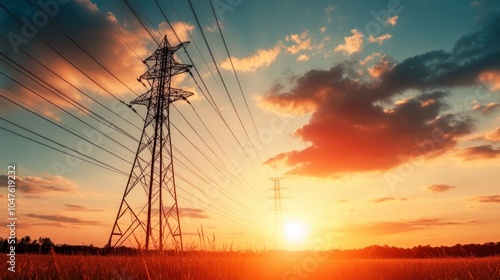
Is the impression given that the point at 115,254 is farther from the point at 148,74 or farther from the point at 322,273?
the point at 148,74

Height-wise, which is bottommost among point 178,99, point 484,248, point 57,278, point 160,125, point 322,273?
point 484,248

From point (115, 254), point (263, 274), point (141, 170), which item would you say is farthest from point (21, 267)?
point (141, 170)

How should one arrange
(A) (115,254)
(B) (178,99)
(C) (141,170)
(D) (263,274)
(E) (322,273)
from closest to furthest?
1. (D) (263,274)
2. (A) (115,254)
3. (E) (322,273)
4. (C) (141,170)
5. (B) (178,99)

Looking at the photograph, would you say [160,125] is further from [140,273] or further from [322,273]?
[140,273]

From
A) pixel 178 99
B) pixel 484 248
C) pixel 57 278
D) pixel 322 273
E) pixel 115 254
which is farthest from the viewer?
pixel 484 248

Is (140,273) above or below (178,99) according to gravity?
below

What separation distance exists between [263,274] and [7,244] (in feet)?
19.3

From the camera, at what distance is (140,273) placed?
6477 mm

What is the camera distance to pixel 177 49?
22672mm

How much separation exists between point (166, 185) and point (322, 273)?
11600 millimetres

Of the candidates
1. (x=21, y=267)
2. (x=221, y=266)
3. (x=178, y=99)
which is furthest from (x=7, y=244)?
(x=178, y=99)

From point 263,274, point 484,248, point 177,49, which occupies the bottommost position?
point 484,248

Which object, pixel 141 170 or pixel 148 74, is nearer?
pixel 141 170

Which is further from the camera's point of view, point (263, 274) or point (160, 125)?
point (160, 125)
